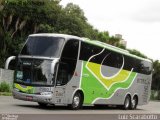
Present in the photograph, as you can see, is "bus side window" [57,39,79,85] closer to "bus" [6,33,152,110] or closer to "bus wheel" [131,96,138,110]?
"bus" [6,33,152,110]

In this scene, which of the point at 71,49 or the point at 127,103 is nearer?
the point at 71,49

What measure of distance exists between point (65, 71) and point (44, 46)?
147 centimetres

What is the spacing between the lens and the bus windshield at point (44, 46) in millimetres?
21297

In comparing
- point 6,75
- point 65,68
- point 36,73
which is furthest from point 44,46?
point 6,75

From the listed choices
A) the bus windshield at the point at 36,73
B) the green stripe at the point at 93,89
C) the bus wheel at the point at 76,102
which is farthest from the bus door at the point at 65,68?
the green stripe at the point at 93,89

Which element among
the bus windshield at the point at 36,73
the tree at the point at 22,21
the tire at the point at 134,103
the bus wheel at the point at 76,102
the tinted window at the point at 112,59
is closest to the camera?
the bus windshield at the point at 36,73

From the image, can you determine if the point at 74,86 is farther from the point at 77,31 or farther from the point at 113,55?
the point at 77,31

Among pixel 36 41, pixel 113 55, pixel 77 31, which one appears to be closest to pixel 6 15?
pixel 77 31

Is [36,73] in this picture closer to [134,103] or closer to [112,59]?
[112,59]

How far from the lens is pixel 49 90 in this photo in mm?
21156

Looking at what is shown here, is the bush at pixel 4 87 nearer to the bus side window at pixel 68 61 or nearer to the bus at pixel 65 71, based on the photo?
the bus at pixel 65 71

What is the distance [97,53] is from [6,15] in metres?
27.1

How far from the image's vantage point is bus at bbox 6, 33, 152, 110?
21281 millimetres

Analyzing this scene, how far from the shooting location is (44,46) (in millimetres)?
21547
